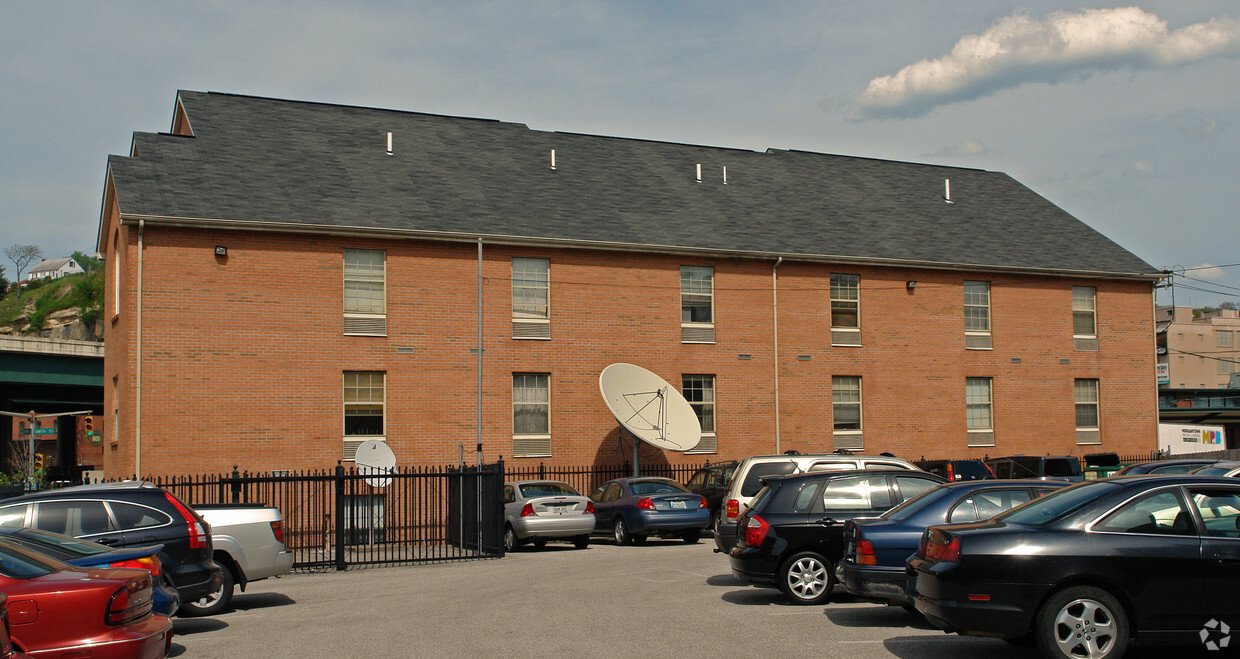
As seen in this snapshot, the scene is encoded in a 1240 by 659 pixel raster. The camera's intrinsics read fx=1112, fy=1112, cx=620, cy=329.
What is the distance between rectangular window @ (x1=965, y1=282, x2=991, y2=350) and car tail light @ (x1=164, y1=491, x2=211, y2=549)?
26.9m

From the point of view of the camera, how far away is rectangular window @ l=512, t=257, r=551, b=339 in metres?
29.7

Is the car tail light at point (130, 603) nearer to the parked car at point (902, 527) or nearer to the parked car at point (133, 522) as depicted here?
the parked car at point (133, 522)

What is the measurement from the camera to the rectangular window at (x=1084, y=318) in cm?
3641

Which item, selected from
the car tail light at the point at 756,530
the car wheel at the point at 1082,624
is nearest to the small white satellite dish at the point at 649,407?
the car tail light at the point at 756,530

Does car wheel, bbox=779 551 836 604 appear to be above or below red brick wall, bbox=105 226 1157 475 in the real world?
below

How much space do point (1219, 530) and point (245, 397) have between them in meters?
22.4

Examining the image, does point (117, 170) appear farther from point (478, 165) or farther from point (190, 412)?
point (478, 165)

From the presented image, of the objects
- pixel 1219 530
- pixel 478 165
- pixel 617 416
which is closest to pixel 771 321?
pixel 617 416

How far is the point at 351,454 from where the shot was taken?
27.7m

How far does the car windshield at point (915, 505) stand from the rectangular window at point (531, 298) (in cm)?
1851

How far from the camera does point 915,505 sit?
11.9m

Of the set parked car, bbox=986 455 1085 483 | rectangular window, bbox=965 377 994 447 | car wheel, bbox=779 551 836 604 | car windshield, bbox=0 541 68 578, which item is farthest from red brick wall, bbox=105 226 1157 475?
car windshield, bbox=0 541 68 578

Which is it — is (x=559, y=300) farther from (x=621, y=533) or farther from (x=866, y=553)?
(x=866, y=553)

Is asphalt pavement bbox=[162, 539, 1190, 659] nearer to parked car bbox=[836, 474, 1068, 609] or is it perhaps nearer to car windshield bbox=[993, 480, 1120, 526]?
parked car bbox=[836, 474, 1068, 609]
